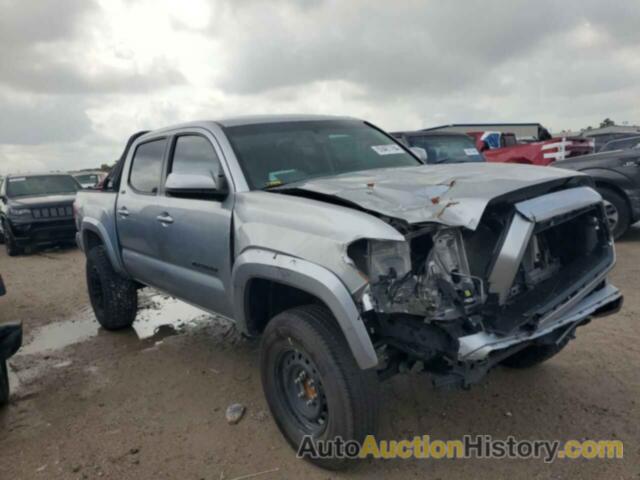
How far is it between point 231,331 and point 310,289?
276 centimetres

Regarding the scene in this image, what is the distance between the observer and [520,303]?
8.61 ft

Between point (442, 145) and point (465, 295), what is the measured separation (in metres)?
7.01

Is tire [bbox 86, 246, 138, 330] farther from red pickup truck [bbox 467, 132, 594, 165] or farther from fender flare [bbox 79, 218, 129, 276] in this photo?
red pickup truck [bbox 467, 132, 594, 165]

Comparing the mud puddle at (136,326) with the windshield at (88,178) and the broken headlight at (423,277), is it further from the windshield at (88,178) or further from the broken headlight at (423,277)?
the windshield at (88,178)

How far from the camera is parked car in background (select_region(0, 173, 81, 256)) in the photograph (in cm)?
1073

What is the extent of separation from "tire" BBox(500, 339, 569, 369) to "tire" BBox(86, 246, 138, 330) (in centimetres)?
365

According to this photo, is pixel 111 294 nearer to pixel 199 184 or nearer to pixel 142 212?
pixel 142 212

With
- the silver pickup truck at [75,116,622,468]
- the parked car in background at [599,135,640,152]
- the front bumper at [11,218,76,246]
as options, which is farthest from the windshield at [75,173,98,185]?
the parked car in background at [599,135,640,152]

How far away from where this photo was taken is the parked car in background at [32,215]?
423 inches

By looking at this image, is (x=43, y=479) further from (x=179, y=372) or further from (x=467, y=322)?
(x=467, y=322)

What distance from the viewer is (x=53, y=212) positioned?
10969 mm

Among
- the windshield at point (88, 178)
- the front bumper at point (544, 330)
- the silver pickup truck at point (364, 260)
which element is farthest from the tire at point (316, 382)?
the windshield at point (88, 178)

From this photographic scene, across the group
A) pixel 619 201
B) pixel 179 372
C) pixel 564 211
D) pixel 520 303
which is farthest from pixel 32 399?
pixel 619 201

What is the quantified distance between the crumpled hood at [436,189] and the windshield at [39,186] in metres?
10.6
